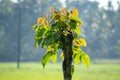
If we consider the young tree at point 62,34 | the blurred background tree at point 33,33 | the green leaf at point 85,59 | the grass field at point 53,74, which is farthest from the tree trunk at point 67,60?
the blurred background tree at point 33,33

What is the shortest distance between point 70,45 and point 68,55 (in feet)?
0.24

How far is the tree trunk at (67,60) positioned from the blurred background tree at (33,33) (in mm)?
50246

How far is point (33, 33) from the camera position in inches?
2235

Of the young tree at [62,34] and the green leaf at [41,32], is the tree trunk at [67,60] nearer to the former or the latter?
the young tree at [62,34]

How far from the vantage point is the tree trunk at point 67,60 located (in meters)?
2.46

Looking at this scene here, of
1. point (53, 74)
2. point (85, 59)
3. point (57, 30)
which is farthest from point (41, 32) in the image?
point (53, 74)

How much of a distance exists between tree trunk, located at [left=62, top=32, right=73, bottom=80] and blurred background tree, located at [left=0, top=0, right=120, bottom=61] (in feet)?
165

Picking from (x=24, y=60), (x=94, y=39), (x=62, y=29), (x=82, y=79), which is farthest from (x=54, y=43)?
(x=94, y=39)

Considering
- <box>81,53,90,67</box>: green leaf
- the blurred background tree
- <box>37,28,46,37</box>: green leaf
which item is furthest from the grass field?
the blurred background tree

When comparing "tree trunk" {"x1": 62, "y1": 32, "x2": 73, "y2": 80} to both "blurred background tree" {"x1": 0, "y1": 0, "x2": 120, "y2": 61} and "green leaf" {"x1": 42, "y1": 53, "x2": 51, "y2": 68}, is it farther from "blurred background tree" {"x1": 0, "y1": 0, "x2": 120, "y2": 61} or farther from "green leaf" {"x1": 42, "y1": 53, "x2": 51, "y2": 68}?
"blurred background tree" {"x1": 0, "y1": 0, "x2": 120, "y2": 61}

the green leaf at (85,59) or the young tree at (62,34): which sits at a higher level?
the young tree at (62,34)

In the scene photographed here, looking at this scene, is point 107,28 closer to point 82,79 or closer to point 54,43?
point 82,79

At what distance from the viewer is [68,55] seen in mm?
2482

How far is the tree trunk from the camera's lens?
8.06 feet
